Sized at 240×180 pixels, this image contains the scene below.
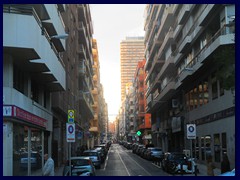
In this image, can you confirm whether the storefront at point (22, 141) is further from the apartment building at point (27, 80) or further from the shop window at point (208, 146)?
the shop window at point (208, 146)

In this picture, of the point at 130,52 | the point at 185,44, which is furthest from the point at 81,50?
the point at 185,44

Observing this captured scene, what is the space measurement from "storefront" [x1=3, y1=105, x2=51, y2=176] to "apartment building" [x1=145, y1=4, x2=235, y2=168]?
8415 millimetres

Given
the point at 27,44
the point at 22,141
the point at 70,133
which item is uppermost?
the point at 27,44

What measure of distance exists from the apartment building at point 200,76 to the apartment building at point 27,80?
8.57m

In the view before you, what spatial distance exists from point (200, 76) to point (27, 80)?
17.1 meters

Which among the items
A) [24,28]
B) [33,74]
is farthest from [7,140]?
[33,74]

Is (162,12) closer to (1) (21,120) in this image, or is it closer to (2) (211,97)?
(2) (211,97)

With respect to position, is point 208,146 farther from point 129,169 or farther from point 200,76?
point 129,169

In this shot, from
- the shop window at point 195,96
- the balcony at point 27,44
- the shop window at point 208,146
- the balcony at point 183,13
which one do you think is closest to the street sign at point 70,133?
the balcony at point 27,44

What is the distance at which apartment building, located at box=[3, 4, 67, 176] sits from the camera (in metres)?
19.6

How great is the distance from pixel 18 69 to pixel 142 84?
83.8m

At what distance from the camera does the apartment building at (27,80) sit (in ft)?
64.3

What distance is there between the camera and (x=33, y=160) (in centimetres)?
2659

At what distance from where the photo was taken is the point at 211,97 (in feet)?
113
